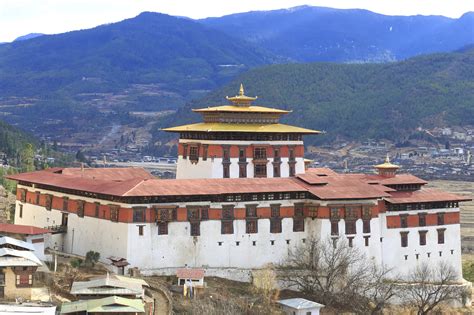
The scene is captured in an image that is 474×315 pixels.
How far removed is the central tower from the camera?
94.2m

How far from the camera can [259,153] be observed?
95.8 meters

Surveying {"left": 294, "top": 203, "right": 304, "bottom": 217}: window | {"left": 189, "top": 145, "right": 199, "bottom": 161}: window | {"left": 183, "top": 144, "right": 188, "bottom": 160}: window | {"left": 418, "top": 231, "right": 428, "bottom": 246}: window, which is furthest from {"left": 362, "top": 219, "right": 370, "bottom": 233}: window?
{"left": 183, "top": 144, "right": 188, "bottom": 160}: window

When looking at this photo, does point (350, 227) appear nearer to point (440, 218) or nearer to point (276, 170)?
point (276, 170)

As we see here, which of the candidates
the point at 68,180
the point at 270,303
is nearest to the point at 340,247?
the point at 270,303

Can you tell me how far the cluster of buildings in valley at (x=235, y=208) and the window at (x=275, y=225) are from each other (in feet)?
0.25

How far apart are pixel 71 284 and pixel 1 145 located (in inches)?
4438

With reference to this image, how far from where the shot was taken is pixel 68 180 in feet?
299

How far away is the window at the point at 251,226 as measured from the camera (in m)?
85.6

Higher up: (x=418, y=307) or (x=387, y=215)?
(x=387, y=215)

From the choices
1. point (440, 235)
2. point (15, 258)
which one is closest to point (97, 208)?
point (15, 258)

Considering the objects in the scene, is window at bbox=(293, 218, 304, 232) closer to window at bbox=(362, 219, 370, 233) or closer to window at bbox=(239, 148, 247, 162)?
window at bbox=(362, 219, 370, 233)

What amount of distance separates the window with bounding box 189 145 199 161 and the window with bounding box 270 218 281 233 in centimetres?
1145

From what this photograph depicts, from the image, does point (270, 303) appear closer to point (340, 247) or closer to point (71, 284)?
point (340, 247)

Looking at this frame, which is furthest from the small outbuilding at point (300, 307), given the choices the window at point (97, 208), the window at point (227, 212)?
the window at point (97, 208)
